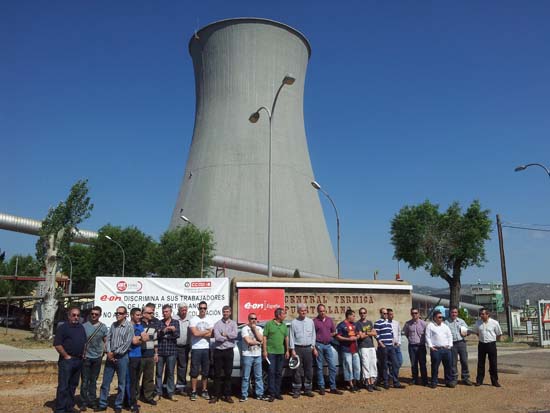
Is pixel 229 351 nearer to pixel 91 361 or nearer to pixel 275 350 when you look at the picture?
pixel 275 350

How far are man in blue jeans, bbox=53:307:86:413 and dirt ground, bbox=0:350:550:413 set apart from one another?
38 centimetres

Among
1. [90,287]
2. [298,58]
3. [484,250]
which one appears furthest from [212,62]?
[90,287]

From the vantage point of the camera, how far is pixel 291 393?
24.4ft

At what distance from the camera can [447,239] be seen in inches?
1158

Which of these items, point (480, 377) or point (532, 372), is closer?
point (480, 377)

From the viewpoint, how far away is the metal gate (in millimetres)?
17078

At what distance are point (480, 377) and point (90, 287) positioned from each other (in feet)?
137

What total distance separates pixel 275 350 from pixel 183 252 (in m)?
20.7

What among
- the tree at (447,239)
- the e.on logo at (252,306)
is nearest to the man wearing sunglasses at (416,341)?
the e.on logo at (252,306)

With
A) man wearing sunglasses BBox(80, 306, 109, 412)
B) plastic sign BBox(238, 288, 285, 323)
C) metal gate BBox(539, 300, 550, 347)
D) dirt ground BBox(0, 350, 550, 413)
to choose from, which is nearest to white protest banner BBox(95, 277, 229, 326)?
plastic sign BBox(238, 288, 285, 323)

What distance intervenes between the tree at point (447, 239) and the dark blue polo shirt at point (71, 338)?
2527cm

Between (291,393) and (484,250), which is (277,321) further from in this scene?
(484,250)

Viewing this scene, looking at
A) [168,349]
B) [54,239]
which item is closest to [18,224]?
[54,239]

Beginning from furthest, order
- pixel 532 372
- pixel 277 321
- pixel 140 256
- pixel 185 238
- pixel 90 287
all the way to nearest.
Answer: pixel 90 287, pixel 140 256, pixel 185 238, pixel 532 372, pixel 277 321
